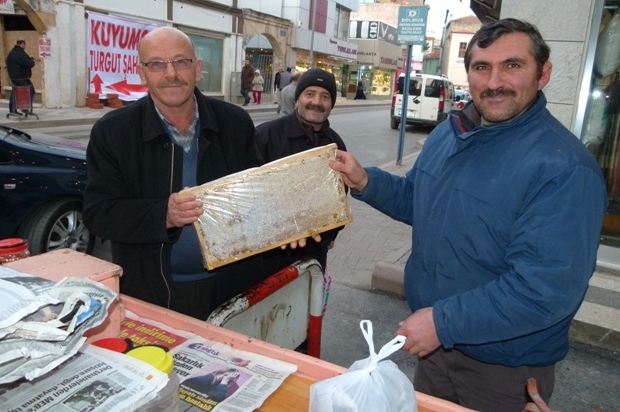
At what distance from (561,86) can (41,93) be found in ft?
54.4

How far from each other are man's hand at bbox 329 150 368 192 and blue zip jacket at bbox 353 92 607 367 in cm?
28

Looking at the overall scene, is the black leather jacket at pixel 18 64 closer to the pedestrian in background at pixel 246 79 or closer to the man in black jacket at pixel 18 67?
the man in black jacket at pixel 18 67

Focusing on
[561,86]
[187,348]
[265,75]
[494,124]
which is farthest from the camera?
[265,75]

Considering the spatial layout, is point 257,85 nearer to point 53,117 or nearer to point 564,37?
point 53,117

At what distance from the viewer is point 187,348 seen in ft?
5.44

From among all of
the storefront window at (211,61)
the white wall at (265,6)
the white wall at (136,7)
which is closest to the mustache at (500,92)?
the white wall at (136,7)

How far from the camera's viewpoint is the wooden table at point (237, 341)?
1443mm

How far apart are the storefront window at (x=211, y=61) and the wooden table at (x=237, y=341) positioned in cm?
2241

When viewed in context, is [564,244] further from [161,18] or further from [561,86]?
[161,18]

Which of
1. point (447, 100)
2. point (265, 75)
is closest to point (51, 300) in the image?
point (447, 100)

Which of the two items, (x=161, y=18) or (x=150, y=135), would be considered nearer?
(x=150, y=135)

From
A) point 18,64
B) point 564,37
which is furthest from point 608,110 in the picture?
point 18,64

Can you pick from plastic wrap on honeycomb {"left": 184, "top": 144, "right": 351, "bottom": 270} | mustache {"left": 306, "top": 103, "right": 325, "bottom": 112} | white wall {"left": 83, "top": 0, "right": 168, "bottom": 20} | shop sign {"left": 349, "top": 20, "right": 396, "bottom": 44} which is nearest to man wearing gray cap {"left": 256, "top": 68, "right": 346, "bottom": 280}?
mustache {"left": 306, "top": 103, "right": 325, "bottom": 112}

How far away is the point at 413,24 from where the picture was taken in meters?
11.2
